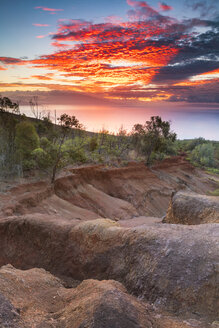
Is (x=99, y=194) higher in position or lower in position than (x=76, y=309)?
lower

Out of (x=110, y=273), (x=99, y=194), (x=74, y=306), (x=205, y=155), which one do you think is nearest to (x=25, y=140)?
(x=99, y=194)

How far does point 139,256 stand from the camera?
807cm

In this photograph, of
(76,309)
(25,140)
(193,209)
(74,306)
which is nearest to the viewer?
(76,309)

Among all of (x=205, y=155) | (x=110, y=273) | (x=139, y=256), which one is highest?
(x=139, y=256)

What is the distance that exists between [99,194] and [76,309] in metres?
28.4

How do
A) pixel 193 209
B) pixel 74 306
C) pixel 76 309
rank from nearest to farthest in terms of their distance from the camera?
pixel 76 309, pixel 74 306, pixel 193 209

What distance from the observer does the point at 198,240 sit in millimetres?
7797

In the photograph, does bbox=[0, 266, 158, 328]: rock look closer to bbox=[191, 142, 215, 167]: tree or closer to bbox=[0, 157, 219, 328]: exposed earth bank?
bbox=[0, 157, 219, 328]: exposed earth bank

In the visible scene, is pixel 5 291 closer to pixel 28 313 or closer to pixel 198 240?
pixel 28 313

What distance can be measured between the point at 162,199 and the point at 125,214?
40.6 feet

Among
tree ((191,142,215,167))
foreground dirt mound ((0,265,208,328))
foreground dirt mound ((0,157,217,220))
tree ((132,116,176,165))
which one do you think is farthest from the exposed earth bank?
tree ((191,142,215,167))

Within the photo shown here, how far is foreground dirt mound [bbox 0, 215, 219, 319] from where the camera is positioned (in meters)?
6.73

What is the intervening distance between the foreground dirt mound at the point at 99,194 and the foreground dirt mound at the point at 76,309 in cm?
1271

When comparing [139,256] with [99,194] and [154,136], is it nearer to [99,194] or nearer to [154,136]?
[99,194]
